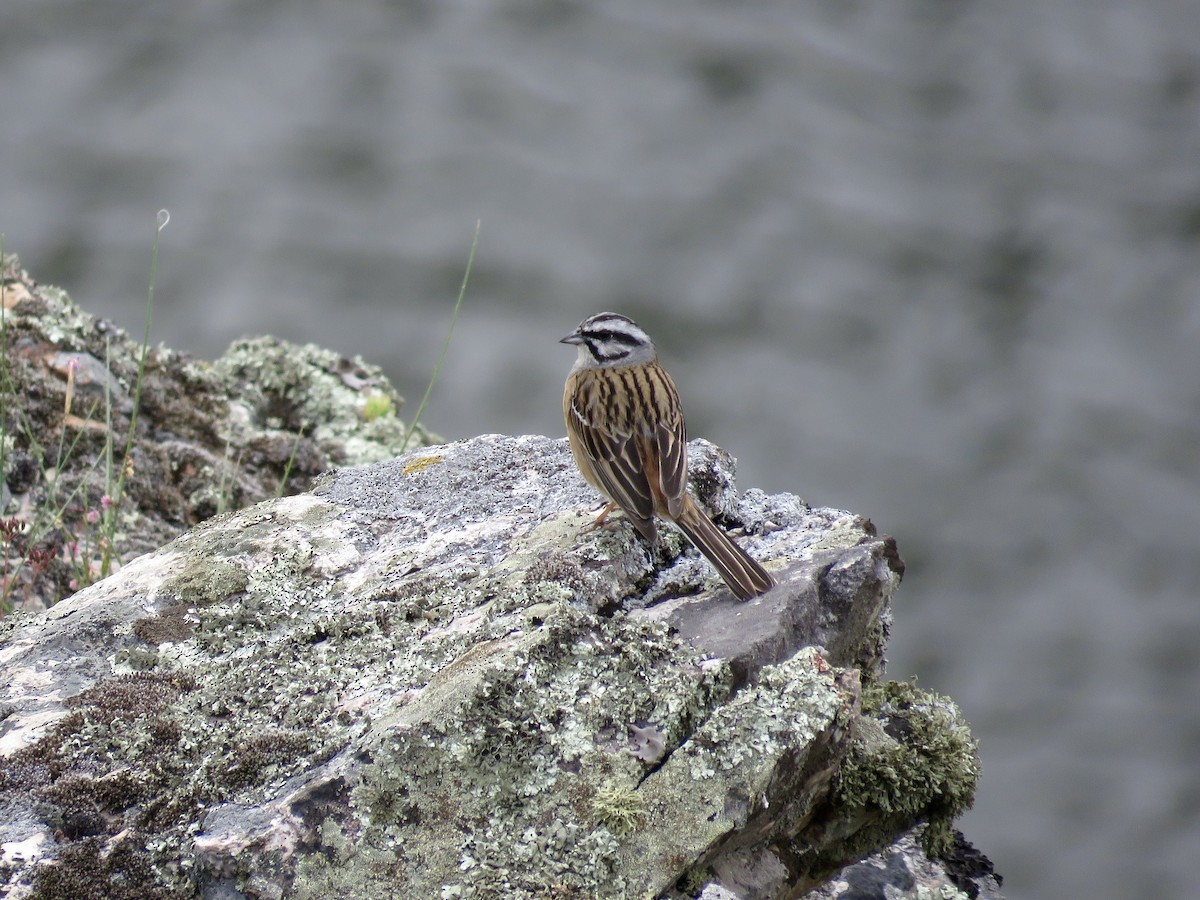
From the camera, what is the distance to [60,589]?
478 centimetres

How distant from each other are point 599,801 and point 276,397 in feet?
12.2

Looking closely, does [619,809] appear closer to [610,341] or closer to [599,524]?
[599,524]

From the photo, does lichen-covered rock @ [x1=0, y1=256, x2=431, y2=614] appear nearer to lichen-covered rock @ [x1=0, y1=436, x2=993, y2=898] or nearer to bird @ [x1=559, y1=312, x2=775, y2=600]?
lichen-covered rock @ [x1=0, y1=436, x2=993, y2=898]

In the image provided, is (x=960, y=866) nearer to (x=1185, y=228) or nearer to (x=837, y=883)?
(x=837, y=883)

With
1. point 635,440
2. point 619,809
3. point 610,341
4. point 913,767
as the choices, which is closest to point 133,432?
point 635,440

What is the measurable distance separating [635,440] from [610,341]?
126 centimetres

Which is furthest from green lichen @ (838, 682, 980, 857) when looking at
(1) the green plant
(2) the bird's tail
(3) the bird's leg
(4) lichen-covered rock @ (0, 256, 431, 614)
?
(1) the green plant

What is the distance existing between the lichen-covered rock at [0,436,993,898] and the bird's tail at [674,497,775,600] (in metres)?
0.05

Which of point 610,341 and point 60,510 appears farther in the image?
point 610,341

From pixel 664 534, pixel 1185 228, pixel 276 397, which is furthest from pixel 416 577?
pixel 1185 228

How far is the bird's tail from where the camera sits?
363 centimetres

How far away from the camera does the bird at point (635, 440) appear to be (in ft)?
12.5

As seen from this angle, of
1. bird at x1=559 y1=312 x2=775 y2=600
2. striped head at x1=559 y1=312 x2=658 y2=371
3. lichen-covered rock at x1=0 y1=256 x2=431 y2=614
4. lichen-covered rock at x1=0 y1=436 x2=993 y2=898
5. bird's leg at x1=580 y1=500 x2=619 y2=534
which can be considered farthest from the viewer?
striped head at x1=559 y1=312 x2=658 y2=371

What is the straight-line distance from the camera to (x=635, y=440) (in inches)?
182
